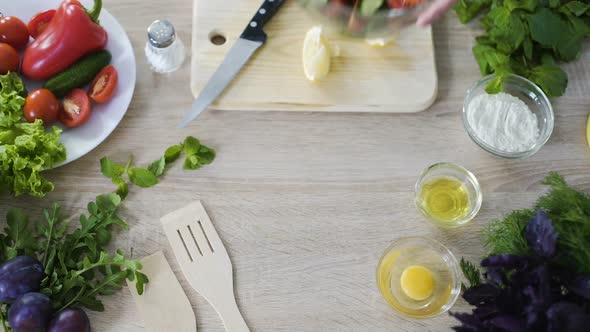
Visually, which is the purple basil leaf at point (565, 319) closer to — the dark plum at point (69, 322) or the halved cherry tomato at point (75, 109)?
the dark plum at point (69, 322)

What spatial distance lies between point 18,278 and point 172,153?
0.99 ft

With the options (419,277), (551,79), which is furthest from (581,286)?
(551,79)

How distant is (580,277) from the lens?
2.85ft

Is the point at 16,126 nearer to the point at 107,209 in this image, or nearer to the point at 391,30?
the point at 107,209

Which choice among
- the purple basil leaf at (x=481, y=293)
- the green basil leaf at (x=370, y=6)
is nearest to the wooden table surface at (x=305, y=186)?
the purple basil leaf at (x=481, y=293)

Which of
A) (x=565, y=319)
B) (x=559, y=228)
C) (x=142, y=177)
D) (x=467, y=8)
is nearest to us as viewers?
(x=565, y=319)

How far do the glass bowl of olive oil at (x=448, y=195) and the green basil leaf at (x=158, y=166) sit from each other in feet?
1.37

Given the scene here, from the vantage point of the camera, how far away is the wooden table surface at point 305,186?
99 centimetres

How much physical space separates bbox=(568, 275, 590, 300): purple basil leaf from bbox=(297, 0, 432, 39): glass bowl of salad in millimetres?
441

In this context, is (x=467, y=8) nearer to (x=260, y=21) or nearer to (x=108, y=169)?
(x=260, y=21)

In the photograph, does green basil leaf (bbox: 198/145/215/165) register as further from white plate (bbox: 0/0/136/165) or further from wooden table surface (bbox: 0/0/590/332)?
white plate (bbox: 0/0/136/165)

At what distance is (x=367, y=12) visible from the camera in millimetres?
935

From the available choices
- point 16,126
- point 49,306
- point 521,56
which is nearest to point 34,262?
point 49,306

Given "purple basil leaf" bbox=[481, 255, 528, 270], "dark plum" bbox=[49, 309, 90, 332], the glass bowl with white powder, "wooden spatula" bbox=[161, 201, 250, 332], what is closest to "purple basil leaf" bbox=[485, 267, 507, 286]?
"purple basil leaf" bbox=[481, 255, 528, 270]
